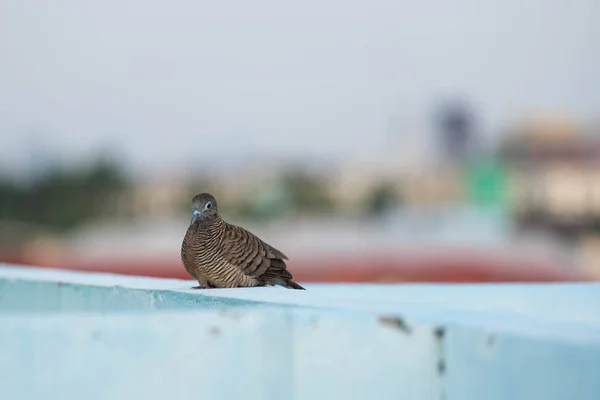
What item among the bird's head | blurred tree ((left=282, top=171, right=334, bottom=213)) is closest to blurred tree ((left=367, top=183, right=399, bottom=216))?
blurred tree ((left=282, top=171, right=334, bottom=213))

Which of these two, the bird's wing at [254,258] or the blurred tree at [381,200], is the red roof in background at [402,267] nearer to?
the bird's wing at [254,258]

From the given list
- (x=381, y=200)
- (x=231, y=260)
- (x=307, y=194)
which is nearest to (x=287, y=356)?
(x=231, y=260)

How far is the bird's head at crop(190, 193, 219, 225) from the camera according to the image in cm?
360

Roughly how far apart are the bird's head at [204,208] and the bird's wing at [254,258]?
0.21 m

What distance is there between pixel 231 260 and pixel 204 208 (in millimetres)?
364

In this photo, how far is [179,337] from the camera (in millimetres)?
1287

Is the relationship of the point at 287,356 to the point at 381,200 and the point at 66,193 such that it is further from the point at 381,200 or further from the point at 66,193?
the point at 66,193

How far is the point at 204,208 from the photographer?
3627 mm

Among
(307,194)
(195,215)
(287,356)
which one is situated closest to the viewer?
(287,356)

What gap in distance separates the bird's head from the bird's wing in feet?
0.69

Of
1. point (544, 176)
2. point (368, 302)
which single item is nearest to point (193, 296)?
point (368, 302)

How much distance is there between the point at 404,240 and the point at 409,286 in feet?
108

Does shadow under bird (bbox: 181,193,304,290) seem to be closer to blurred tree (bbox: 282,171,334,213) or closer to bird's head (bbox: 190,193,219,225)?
bird's head (bbox: 190,193,219,225)

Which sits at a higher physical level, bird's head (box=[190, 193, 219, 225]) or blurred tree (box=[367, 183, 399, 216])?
blurred tree (box=[367, 183, 399, 216])
